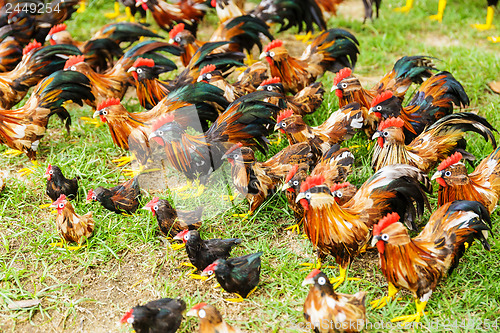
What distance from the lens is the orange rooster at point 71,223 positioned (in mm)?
4008

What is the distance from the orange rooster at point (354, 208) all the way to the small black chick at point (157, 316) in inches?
45.6

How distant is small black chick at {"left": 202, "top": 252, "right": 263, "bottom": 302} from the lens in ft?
11.3

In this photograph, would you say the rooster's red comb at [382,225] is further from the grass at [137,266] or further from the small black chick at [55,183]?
the small black chick at [55,183]

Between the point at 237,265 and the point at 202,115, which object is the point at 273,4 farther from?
the point at 237,265

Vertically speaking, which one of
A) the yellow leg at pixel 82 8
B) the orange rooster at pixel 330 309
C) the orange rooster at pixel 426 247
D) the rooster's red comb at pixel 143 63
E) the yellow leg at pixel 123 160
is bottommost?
the yellow leg at pixel 123 160

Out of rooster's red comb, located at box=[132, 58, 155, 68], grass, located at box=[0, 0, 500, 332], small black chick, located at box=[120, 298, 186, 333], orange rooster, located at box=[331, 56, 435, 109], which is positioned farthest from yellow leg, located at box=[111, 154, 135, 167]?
orange rooster, located at box=[331, 56, 435, 109]

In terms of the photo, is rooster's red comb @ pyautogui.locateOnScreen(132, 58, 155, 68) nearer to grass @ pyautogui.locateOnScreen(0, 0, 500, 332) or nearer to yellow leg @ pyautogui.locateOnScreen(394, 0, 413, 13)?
grass @ pyautogui.locateOnScreen(0, 0, 500, 332)

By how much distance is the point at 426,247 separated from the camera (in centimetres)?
334

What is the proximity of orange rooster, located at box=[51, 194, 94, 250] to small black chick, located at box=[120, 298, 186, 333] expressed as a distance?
1184 millimetres

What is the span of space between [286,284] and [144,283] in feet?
3.88

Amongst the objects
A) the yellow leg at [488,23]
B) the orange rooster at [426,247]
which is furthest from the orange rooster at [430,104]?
the yellow leg at [488,23]

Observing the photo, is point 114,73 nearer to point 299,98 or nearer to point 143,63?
point 143,63

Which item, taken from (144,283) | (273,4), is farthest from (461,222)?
(273,4)

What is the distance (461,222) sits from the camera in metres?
3.36
